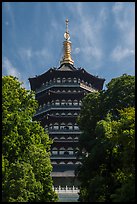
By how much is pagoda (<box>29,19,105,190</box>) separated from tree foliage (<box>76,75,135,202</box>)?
9240 mm

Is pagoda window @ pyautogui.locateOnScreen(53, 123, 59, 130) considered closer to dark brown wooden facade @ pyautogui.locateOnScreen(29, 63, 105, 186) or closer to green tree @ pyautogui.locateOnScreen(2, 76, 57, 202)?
dark brown wooden facade @ pyautogui.locateOnScreen(29, 63, 105, 186)

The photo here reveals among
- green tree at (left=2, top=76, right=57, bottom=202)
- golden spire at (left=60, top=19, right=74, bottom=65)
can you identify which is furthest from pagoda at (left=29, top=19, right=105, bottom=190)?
green tree at (left=2, top=76, right=57, bottom=202)

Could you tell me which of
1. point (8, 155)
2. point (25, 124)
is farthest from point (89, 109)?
point (8, 155)

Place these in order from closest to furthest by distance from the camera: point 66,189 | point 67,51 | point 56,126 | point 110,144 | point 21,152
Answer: point 110,144 → point 21,152 → point 66,189 → point 56,126 → point 67,51

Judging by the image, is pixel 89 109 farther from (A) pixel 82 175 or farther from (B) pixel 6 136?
(B) pixel 6 136

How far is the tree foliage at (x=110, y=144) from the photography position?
14.8 meters

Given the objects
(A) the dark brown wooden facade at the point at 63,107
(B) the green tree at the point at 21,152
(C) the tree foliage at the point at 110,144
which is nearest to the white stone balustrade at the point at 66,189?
(A) the dark brown wooden facade at the point at 63,107

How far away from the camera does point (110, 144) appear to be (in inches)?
704

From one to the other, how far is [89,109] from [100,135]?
148 inches

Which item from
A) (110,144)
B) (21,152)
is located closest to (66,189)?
(21,152)

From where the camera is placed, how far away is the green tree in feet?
54.3

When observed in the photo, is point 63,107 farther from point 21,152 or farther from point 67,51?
point 21,152

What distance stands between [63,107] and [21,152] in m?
16.8

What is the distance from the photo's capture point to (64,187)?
99.3 ft
